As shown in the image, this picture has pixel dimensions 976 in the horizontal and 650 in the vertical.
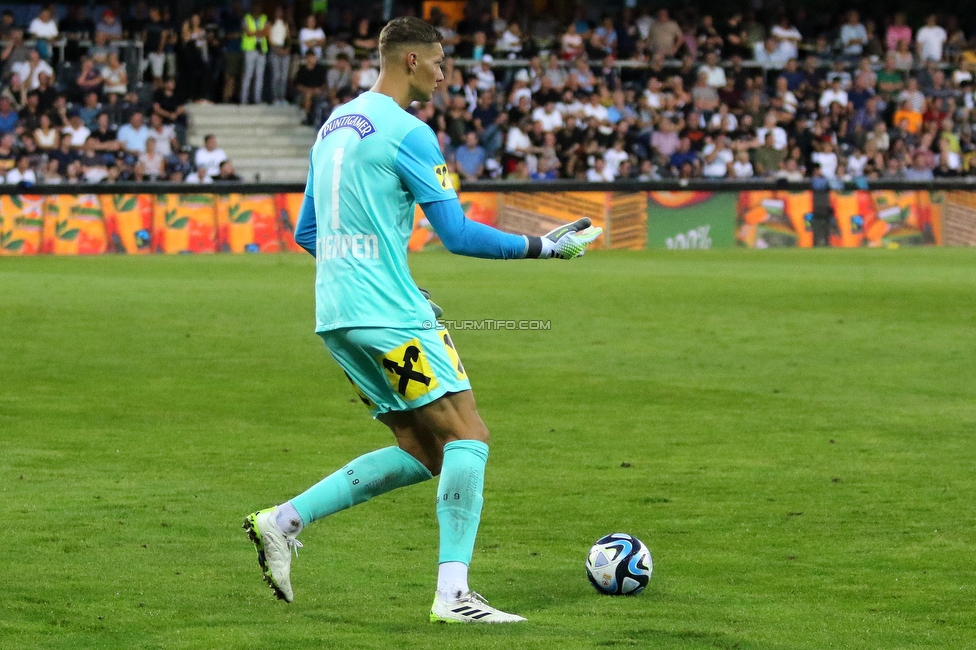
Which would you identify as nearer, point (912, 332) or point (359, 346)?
point (359, 346)

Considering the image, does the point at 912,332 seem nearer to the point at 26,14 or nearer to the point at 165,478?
the point at 165,478

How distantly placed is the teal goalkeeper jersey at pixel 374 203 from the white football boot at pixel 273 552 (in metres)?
0.73

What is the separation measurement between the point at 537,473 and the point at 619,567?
2749mm

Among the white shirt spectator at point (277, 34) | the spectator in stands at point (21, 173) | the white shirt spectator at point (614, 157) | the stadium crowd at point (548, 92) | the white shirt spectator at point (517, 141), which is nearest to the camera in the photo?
the spectator in stands at point (21, 173)

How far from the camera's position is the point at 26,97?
90.6ft

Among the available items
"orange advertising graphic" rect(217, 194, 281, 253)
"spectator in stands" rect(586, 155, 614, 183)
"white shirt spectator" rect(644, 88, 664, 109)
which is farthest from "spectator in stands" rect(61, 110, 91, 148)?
"white shirt spectator" rect(644, 88, 664, 109)

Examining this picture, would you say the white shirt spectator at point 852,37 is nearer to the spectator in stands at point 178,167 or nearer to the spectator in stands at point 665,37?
the spectator in stands at point 665,37

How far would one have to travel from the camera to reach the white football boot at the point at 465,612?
5.34 metres

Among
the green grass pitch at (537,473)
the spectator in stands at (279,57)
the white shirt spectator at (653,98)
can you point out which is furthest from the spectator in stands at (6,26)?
the green grass pitch at (537,473)

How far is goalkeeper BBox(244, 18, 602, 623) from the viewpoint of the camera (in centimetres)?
539

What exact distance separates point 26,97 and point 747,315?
15776mm

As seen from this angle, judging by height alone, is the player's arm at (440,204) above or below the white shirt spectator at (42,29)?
above

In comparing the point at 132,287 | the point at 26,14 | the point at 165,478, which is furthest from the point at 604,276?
the point at 26,14

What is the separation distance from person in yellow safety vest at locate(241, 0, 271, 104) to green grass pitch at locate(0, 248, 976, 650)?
12999 millimetres
